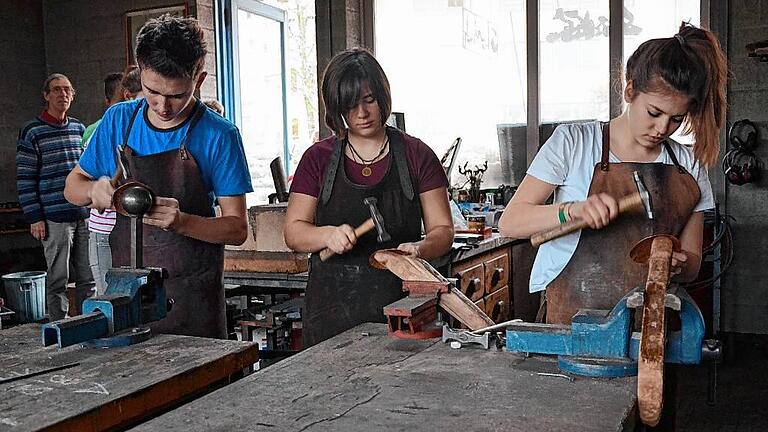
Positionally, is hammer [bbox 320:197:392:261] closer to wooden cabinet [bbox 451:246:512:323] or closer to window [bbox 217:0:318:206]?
wooden cabinet [bbox 451:246:512:323]

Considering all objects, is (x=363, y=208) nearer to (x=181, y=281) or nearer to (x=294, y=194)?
(x=294, y=194)

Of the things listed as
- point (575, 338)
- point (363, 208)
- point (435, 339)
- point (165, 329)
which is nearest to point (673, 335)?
point (575, 338)

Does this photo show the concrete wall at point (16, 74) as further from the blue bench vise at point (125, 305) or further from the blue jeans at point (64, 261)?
the blue bench vise at point (125, 305)

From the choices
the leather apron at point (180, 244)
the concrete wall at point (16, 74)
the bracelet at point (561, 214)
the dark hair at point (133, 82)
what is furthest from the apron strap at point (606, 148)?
the concrete wall at point (16, 74)

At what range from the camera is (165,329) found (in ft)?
7.63

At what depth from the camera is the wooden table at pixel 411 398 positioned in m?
1.30

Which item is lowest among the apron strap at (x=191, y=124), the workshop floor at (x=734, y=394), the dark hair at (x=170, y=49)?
the workshop floor at (x=734, y=394)

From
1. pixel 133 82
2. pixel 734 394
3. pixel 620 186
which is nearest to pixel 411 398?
pixel 620 186

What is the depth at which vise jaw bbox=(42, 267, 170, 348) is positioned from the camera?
185 centimetres

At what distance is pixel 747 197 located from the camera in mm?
5070

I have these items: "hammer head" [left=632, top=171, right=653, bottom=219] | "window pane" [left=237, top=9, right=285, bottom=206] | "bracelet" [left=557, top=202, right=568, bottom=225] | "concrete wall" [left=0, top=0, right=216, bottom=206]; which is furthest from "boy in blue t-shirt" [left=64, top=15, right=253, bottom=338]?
"concrete wall" [left=0, top=0, right=216, bottom=206]

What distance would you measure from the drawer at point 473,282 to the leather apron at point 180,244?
1.53m

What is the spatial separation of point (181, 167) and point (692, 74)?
1.49 meters

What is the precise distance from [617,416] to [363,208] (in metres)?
1.29
